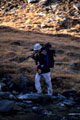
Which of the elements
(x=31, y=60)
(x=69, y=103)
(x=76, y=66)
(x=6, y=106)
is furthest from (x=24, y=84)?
(x=76, y=66)

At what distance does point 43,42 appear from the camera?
16562 mm

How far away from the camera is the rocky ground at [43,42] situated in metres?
6.36

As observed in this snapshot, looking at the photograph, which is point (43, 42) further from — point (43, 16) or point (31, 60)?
point (43, 16)

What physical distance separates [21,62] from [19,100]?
5.08 m

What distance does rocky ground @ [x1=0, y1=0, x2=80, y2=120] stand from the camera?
6.36m

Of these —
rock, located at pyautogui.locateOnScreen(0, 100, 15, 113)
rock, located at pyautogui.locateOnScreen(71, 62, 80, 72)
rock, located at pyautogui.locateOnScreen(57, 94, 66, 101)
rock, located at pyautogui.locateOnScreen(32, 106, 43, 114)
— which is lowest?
rock, located at pyautogui.locateOnScreen(71, 62, 80, 72)

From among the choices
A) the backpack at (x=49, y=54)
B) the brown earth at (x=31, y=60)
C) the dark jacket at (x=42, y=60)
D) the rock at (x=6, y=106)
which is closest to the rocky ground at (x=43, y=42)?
the brown earth at (x=31, y=60)

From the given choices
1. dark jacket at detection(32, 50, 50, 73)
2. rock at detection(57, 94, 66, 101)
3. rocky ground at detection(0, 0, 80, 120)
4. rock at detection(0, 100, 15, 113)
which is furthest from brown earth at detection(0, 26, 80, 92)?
rock at detection(0, 100, 15, 113)

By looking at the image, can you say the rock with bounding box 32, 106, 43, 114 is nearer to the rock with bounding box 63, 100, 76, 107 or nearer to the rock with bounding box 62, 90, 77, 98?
the rock with bounding box 63, 100, 76, 107

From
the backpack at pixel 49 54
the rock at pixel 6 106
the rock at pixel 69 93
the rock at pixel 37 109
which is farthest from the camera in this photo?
the rock at pixel 69 93

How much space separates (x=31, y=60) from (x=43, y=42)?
4.50 metres

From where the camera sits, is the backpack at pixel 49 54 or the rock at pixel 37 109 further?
the backpack at pixel 49 54

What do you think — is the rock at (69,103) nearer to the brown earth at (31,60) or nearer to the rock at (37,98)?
the rock at (37,98)

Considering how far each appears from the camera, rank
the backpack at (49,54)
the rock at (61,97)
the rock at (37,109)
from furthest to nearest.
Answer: the rock at (61,97) → the backpack at (49,54) → the rock at (37,109)
